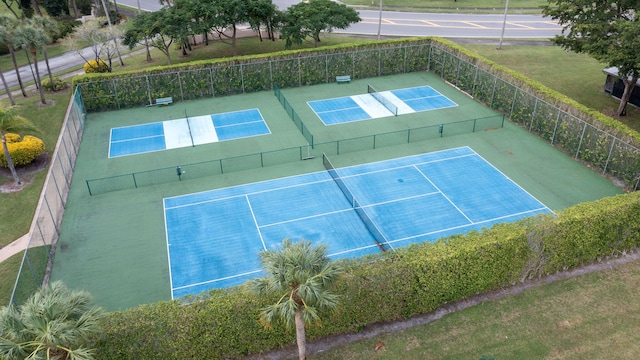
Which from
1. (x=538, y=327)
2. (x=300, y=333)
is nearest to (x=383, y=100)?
(x=538, y=327)

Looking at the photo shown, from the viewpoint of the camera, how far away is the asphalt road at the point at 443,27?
48.9 metres

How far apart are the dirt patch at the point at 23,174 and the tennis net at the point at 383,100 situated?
72.2 feet

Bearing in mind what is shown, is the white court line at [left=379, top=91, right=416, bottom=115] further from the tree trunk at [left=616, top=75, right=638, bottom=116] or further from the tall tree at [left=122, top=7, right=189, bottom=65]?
the tall tree at [left=122, top=7, right=189, bottom=65]

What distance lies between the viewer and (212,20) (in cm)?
3744

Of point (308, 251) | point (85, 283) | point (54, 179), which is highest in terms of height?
point (308, 251)

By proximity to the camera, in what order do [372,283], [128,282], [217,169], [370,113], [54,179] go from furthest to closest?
[370,113] → [217,169] → [54,179] → [128,282] → [372,283]

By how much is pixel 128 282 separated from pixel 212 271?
3.36 meters

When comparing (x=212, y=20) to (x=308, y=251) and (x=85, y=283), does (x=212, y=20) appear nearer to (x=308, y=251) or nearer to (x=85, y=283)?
(x=85, y=283)

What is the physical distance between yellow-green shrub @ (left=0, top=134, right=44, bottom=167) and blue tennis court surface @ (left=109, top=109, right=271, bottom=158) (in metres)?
3.97

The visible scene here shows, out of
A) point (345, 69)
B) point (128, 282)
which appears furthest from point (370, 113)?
point (128, 282)

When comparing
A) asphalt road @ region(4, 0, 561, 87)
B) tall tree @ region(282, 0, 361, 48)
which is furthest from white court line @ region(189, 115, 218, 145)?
asphalt road @ region(4, 0, 561, 87)

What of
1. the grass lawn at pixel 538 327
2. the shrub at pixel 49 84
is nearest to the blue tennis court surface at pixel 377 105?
the grass lawn at pixel 538 327

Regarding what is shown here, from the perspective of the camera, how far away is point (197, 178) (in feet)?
88.2

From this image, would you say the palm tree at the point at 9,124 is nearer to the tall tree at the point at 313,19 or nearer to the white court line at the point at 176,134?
the white court line at the point at 176,134
